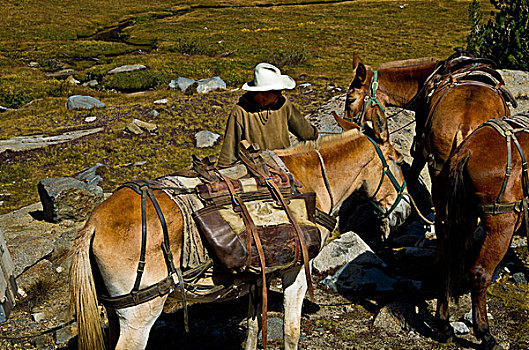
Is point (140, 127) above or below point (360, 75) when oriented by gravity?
below

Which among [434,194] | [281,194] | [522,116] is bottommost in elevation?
[434,194]

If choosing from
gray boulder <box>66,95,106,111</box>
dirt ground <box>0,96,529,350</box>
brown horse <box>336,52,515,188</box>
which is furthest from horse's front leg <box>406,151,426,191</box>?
gray boulder <box>66,95,106,111</box>

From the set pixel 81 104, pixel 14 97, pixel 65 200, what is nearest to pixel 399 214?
pixel 65 200

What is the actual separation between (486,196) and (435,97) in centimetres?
244

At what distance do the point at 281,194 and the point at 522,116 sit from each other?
2919 mm

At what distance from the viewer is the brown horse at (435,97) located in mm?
5930

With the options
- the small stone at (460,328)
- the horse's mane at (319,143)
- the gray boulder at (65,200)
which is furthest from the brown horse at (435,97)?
the gray boulder at (65,200)

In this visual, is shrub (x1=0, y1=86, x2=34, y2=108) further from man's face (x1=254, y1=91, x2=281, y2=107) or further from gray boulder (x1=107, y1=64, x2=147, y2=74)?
man's face (x1=254, y1=91, x2=281, y2=107)

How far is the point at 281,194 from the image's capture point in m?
3.92

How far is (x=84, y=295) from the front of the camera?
3371 millimetres

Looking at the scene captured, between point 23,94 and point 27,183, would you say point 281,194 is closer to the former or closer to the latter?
point 27,183

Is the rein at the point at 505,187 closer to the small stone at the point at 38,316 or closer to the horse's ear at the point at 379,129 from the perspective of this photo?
the horse's ear at the point at 379,129

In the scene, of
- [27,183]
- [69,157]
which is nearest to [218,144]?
[69,157]

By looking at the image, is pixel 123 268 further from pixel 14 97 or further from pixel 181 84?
pixel 14 97
